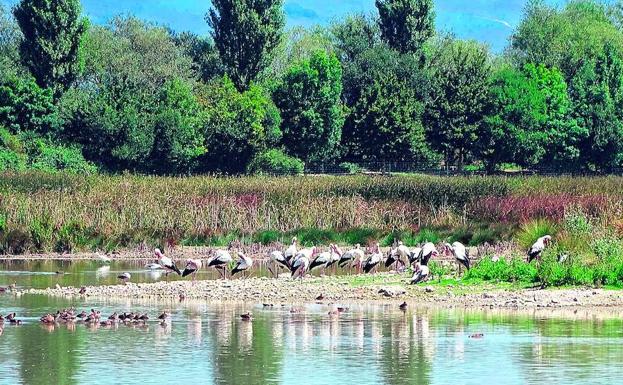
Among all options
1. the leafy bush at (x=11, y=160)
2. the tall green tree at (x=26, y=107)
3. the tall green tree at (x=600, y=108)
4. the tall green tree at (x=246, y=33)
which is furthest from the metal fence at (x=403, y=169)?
the leafy bush at (x=11, y=160)

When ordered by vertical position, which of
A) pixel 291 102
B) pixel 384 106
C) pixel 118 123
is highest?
pixel 291 102

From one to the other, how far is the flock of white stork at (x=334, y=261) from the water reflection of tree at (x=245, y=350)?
230 inches

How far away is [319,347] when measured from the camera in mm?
24109

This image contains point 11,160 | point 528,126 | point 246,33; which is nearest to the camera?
point 11,160

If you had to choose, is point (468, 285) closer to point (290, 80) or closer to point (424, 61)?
point (290, 80)

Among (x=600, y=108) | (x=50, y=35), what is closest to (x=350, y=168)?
(x=600, y=108)

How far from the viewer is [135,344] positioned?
24.5 metres

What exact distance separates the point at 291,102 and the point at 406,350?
7648 cm

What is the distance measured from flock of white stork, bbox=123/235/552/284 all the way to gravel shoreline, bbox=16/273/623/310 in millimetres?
419

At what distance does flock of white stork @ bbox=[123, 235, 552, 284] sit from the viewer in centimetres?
3297

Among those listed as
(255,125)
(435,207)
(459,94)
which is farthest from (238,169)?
(435,207)

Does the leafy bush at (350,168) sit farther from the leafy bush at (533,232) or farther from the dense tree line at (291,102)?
the leafy bush at (533,232)

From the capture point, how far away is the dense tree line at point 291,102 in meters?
85.4

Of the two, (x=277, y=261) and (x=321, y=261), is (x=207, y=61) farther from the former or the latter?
(x=321, y=261)
